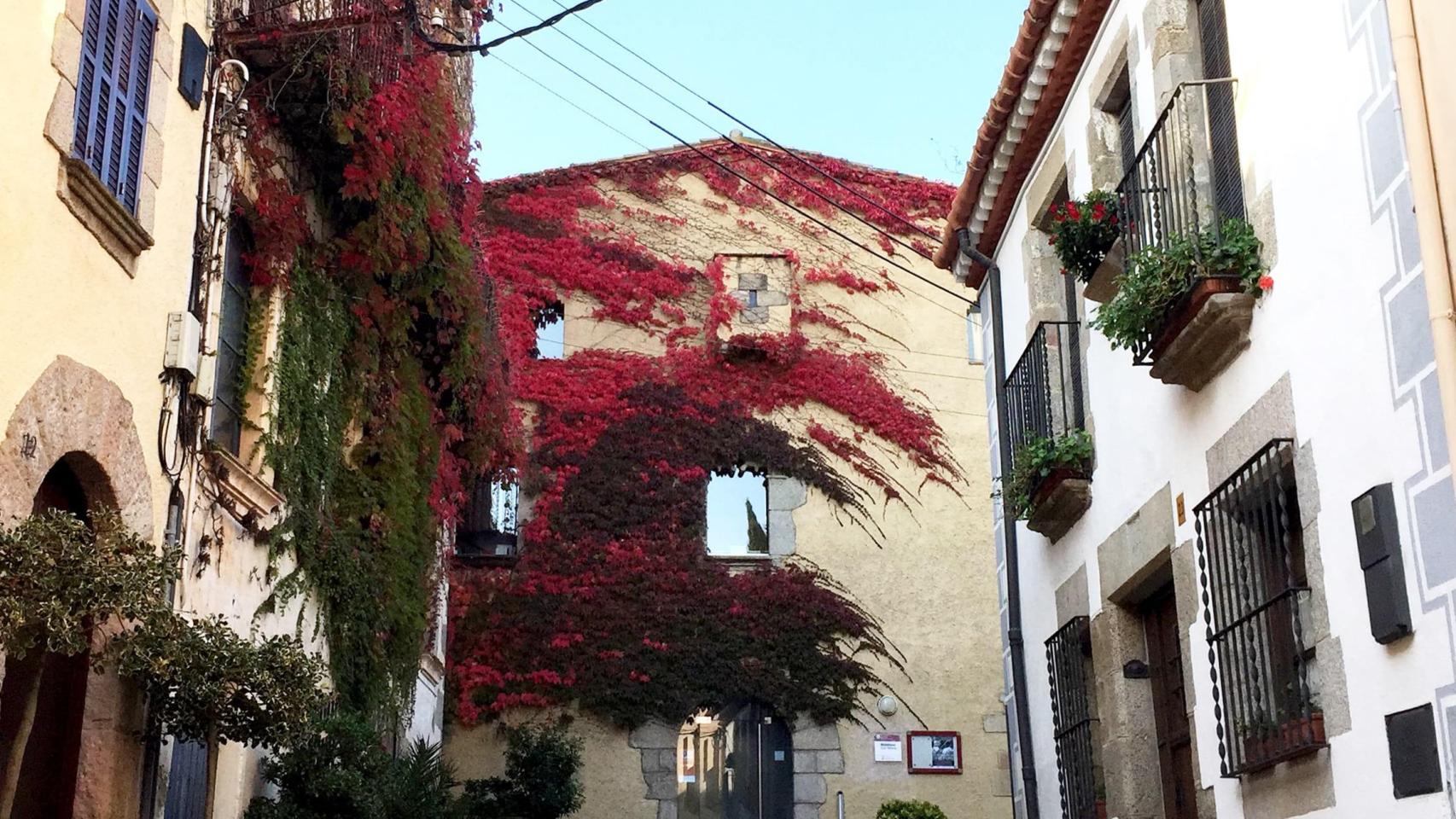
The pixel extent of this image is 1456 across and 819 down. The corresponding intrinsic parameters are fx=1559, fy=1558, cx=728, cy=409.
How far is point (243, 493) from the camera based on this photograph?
28.4ft

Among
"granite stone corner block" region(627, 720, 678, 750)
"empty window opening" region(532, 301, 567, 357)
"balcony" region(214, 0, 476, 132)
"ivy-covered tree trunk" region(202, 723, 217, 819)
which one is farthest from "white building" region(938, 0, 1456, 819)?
"empty window opening" region(532, 301, 567, 357)

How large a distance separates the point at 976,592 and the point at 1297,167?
13000mm

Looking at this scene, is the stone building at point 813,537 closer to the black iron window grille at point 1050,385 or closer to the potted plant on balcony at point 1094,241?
the black iron window grille at point 1050,385

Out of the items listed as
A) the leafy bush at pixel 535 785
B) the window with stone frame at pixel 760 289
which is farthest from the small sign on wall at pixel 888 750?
the window with stone frame at pixel 760 289

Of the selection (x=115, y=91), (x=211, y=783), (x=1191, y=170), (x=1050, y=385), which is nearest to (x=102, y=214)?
(x=115, y=91)

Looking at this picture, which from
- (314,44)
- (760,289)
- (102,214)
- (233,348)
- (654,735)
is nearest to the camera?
(102,214)

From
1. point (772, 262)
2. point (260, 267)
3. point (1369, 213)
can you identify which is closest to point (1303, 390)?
point (1369, 213)

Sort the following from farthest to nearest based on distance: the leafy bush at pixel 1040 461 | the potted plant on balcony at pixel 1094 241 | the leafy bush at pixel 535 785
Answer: the leafy bush at pixel 535 785 → the leafy bush at pixel 1040 461 → the potted plant on balcony at pixel 1094 241

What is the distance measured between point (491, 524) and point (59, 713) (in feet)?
36.8

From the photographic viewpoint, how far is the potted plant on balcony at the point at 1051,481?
8742mm

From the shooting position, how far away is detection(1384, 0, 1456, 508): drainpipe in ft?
14.7

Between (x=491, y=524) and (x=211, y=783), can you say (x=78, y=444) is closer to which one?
(x=211, y=783)

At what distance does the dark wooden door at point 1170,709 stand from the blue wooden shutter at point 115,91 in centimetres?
544

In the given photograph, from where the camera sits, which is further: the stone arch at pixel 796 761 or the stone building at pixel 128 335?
the stone arch at pixel 796 761
